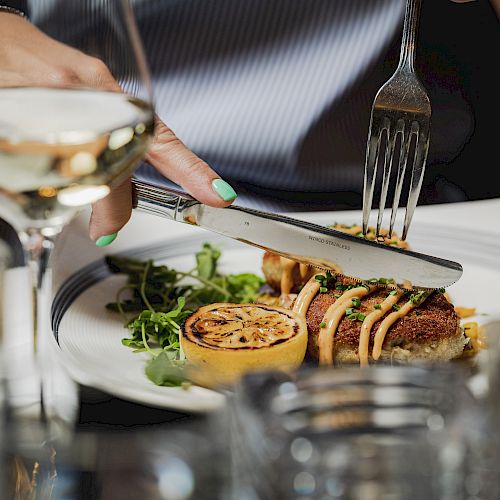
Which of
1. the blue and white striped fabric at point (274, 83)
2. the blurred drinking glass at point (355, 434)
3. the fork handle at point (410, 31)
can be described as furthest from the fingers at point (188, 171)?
the blue and white striped fabric at point (274, 83)

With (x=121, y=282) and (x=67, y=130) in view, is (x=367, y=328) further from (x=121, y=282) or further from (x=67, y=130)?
(x=67, y=130)

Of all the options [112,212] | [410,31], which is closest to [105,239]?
[112,212]

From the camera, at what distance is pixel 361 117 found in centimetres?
260

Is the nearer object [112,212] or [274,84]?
[112,212]

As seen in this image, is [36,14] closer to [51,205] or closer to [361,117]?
[51,205]

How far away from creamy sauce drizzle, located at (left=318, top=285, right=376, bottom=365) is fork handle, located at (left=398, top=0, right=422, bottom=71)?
47 centimetres

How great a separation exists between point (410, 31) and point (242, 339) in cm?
67

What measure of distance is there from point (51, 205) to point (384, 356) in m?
0.79

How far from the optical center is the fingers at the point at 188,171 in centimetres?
149

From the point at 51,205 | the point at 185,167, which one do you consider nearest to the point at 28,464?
the point at 51,205

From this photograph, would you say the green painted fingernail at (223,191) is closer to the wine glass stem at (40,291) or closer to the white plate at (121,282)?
the white plate at (121,282)

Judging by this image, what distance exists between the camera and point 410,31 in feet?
5.24

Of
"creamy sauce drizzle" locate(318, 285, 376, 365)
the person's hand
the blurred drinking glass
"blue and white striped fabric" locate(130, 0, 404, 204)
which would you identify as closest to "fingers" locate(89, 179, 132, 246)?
the person's hand

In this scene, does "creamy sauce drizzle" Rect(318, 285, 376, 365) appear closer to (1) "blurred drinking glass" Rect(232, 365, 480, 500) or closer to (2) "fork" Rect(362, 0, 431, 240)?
(2) "fork" Rect(362, 0, 431, 240)
